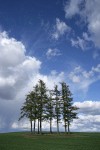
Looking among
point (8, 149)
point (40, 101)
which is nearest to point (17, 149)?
point (8, 149)

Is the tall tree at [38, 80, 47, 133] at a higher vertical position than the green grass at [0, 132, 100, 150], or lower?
higher

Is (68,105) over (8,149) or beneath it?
over

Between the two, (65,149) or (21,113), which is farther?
(21,113)

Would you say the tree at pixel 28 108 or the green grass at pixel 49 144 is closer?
the green grass at pixel 49 144

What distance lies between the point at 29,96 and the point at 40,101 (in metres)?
4.04

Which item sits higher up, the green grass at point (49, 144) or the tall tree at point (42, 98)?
the tall tree at point (42, 98)

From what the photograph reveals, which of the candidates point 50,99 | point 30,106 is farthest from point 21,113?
point 50,99

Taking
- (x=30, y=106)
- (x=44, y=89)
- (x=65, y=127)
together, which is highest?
(x=44, y=89)

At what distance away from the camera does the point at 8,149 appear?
108 feet

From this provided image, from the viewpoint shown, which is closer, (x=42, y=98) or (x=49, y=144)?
(x=49, y=144)

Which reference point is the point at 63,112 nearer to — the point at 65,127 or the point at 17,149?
the point at 65,127

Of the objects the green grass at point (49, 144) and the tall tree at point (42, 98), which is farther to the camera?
the tall tree at point (42, 98)

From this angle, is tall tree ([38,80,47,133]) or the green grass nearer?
the green grass

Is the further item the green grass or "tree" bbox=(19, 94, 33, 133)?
"tree" bbox=(19, 94, 33, 133)
